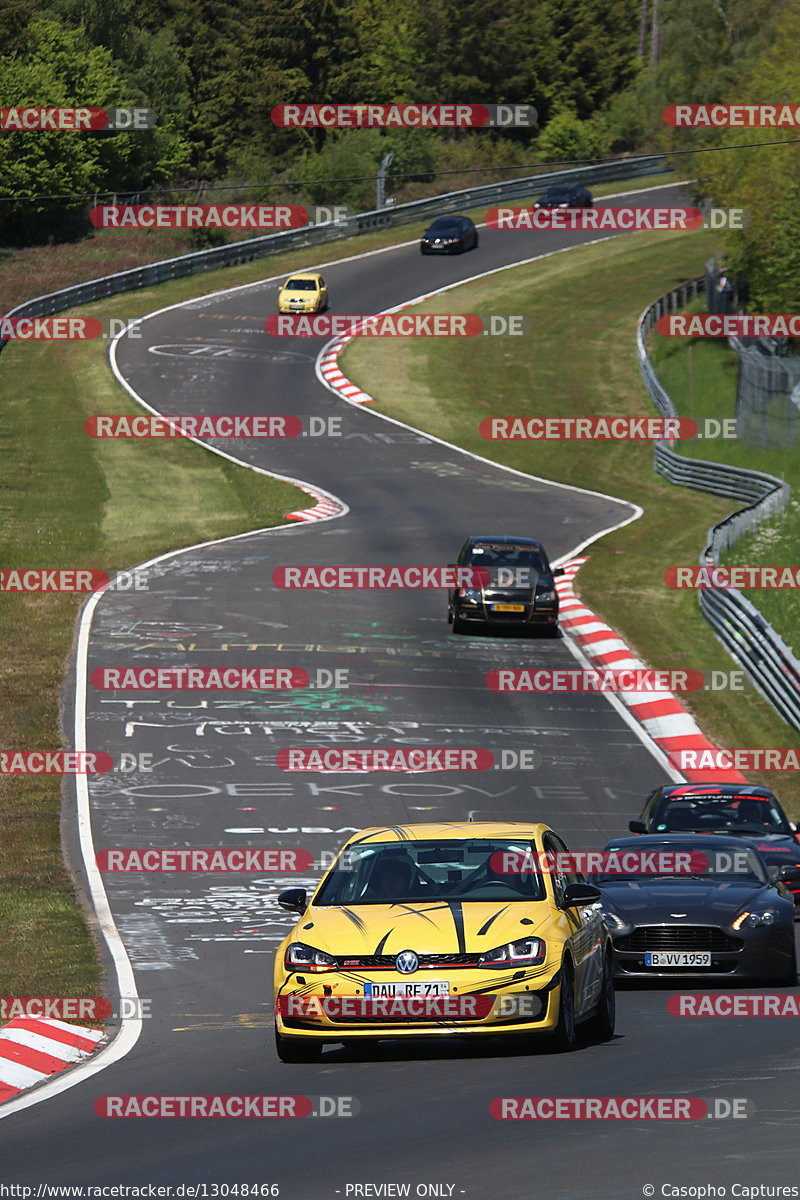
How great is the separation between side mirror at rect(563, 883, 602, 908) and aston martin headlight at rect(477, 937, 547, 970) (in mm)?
573

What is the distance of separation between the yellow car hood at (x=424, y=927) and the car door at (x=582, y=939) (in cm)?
30

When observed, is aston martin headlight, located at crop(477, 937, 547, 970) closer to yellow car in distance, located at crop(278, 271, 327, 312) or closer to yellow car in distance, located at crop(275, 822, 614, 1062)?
yellow car in distance, located at crop(275, 822, 614, 1062)

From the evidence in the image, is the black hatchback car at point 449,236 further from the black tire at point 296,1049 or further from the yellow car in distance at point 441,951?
the black tire at point 296,1049

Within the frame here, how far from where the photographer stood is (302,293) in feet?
216

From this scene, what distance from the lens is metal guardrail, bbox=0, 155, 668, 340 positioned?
69.1 meters

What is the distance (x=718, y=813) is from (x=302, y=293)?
48.6m

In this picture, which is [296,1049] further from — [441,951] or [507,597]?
[507,597]

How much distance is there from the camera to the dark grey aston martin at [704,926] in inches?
551

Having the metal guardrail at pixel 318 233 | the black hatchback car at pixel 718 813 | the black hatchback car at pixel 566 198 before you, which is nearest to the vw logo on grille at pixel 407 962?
the black hatchback car at pixel 718 813

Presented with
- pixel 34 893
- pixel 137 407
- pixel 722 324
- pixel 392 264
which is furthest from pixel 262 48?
pixel 34 893

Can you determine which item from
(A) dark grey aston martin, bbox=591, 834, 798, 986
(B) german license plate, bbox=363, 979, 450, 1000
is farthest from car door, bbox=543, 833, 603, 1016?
(A) dark grey aston martin, bbox=591, 834, 798, 986

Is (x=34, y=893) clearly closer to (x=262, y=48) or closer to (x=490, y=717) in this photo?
(x=490, y=717)

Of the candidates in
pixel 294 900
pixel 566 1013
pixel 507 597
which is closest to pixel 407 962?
pixel 566 1013

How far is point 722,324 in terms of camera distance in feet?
217
